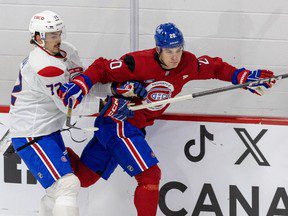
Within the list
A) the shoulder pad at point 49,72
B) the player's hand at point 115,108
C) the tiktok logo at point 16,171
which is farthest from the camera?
the tiktok logo at point 16,171

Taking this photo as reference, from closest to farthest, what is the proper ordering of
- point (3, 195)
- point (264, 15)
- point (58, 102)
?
point (58, 102) → point (264, 15) → point (3, 195)

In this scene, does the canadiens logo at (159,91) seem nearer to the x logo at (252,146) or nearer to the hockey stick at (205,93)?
the hockey stick at (205,93)

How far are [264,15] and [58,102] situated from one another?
3.46 ft

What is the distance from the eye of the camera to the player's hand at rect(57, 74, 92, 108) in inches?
152

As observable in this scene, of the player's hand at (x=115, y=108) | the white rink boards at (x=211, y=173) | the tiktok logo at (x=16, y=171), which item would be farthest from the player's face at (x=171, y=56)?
the tiktok logo at (x=16, y=171)

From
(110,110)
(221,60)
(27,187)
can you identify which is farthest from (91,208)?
(221,60)

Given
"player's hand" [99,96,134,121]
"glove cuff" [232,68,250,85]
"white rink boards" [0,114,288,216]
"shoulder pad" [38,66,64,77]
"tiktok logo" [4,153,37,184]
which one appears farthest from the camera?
"tiktok logo" [4,153,37,184]

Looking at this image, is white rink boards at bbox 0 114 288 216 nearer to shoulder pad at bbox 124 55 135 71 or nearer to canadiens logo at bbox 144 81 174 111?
canadiens logo at bbox 144 81 174 111

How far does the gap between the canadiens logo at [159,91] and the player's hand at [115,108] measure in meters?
0.12

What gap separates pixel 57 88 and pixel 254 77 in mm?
872

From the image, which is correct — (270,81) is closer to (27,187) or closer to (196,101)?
(196,101)

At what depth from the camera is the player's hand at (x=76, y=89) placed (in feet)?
12.6

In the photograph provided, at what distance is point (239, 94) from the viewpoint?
14.1ft

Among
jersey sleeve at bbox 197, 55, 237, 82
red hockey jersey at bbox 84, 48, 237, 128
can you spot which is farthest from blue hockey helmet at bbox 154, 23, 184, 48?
jersey sleeve at bbox 197, 55, 237, 82
